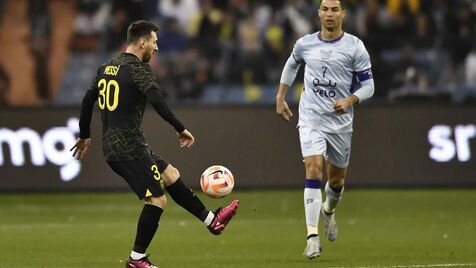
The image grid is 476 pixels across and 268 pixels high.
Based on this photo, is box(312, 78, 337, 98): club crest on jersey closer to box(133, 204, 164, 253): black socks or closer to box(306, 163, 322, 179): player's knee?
box(306, 163, 322, 179): player's knee

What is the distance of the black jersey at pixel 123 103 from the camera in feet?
32.1

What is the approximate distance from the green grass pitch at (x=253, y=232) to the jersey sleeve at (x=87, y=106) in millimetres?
1231

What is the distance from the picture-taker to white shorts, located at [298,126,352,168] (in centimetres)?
1130

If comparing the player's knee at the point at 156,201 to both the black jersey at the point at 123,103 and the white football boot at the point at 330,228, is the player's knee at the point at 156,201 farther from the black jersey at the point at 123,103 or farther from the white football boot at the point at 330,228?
the white football boot at the point at 330,228

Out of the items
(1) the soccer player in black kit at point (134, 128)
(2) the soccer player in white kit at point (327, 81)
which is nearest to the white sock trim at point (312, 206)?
(2) the soccer player in white kit at point (327, 81)

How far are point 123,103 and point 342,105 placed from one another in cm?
223

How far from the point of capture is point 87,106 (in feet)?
33.5

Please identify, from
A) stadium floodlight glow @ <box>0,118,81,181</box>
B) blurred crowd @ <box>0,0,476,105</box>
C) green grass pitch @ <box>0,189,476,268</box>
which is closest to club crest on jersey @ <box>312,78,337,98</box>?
green grass pitch @ <box>0,189,476,268</box>

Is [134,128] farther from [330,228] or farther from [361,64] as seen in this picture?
[330,228]

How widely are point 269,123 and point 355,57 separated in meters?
6.91

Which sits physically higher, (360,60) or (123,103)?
(123,103)

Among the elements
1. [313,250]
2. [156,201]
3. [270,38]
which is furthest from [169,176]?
[270,38]

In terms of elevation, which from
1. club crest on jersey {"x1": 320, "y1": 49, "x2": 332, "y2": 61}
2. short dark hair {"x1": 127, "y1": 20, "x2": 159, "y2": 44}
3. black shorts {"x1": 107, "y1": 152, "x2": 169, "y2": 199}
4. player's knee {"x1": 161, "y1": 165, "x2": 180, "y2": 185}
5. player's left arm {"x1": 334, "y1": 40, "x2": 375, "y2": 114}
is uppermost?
short dark hair {"x1": 127, "y1": 20, "x2": 159, "y2": 44}

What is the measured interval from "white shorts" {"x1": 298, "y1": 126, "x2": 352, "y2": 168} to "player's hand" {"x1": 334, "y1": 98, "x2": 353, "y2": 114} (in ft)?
1.44
